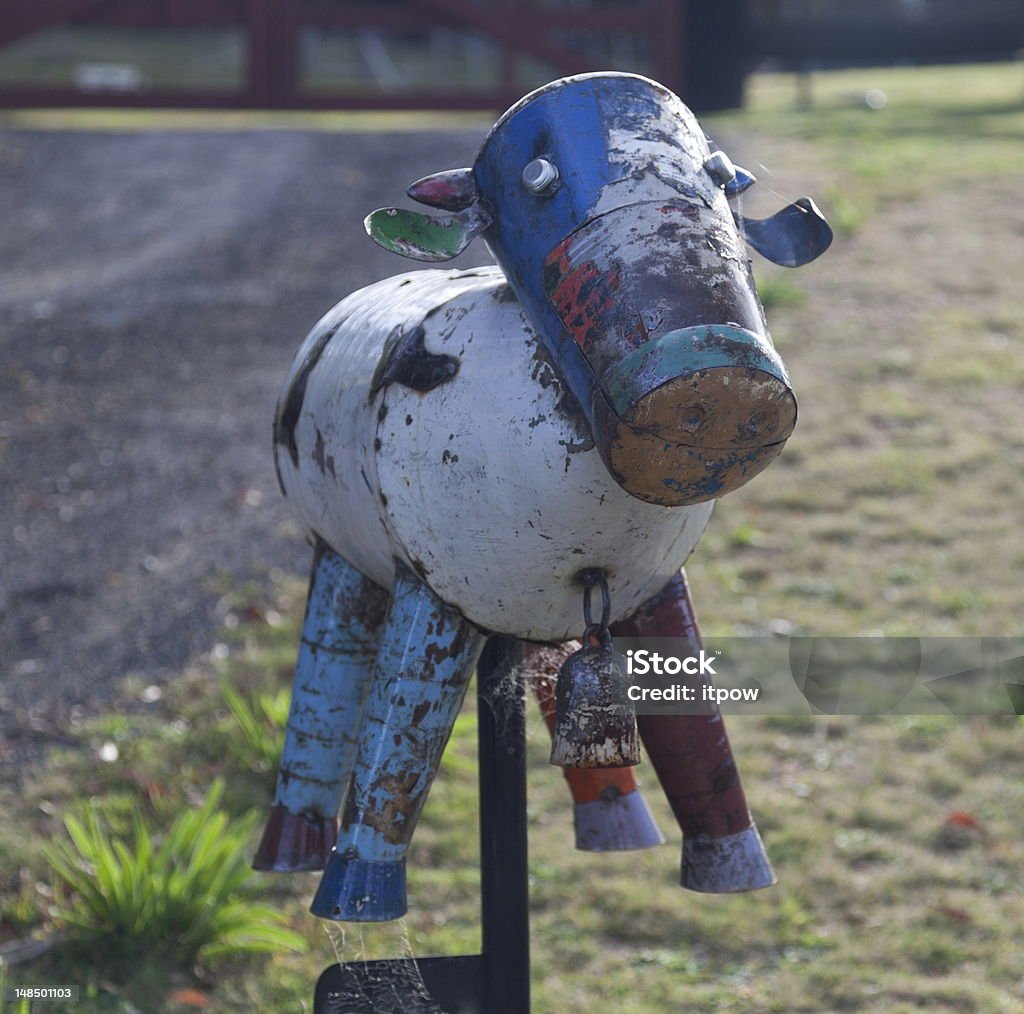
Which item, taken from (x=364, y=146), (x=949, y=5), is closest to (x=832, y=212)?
→ (x=364, y=146)

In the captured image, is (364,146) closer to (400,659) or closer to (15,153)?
(15,153)

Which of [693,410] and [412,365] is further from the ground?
[412,365]

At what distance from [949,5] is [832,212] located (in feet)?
35.0

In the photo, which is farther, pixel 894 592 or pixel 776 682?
pixel 894 592

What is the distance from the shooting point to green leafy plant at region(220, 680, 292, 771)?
449cm

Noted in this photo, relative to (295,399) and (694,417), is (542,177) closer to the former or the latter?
(694,417)

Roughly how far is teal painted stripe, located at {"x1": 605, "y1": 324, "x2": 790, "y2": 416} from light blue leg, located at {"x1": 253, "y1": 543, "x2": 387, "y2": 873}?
87 centimetres

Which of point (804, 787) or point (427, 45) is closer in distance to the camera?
point (804, 787)

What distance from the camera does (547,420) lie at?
6.73 feet

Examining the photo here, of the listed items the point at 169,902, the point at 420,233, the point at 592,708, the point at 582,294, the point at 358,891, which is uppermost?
the point at 420,233

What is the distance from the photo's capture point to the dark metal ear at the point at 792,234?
2.23 metres

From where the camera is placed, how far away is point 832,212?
356 inches

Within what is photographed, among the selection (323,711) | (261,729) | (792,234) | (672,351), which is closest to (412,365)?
(672,351)

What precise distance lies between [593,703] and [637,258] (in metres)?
0.67
